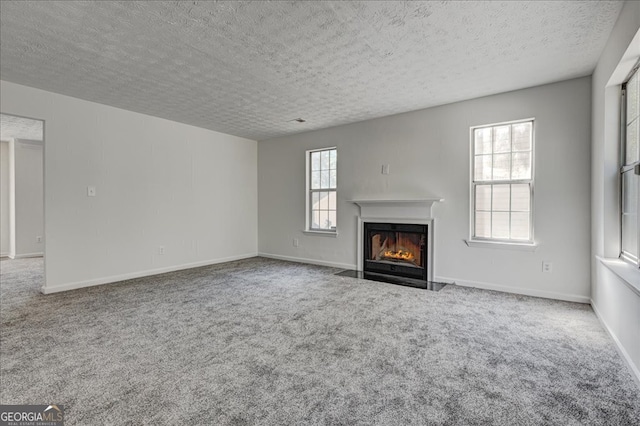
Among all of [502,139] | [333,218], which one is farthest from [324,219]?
[502,139]

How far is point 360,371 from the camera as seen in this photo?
79.1 inches

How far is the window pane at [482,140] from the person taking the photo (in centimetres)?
406

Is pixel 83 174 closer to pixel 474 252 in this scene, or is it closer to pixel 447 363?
pixel 447 363

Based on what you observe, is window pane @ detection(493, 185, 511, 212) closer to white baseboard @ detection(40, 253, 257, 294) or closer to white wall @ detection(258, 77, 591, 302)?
white wall @ detection(258, 77, 591, 302)

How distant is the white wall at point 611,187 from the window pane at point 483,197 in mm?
1044

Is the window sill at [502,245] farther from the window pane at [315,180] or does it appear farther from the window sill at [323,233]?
the window pane at [315,180]

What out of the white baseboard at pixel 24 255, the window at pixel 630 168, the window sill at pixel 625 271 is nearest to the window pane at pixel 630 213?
the window at pixel 630 168

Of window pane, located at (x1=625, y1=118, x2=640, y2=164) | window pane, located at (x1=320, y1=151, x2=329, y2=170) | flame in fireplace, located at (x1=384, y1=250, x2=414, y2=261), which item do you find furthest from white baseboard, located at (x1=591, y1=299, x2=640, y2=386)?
Result: window pane, located at (x1=320, y1=151, x2=329, y2=170)

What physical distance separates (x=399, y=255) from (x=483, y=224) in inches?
51.5

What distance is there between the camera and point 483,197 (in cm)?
409

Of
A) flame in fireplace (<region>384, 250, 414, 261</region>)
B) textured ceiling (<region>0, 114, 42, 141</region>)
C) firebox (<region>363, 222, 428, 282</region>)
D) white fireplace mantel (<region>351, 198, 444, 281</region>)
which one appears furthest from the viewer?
textured ceiling (<region>0, 114, 42, 141</region>)

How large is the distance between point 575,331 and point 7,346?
4.63 meters

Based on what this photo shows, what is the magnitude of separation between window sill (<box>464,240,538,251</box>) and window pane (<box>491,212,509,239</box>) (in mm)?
135

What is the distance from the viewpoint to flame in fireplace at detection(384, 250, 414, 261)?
15.6ft
